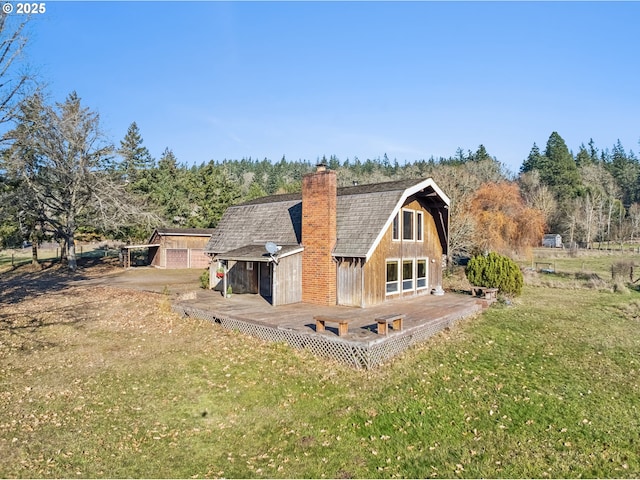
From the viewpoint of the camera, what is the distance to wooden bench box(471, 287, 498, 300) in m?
18.0

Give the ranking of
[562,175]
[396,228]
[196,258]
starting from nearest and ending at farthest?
[396,228] → [196,258] → [562,175]

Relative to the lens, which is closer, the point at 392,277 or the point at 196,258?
A: the point at 392,277

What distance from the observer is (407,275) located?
61.2 feet

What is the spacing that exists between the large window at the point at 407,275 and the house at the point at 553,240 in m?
57.1

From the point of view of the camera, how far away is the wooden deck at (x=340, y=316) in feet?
34.5

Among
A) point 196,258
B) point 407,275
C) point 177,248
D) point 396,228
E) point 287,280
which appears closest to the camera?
point 287,280

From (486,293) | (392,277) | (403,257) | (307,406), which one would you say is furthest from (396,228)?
(307,406)

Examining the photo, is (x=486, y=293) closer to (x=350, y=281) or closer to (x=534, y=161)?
(x=350, y=281)

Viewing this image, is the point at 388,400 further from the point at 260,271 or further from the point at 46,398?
the point at 260,271

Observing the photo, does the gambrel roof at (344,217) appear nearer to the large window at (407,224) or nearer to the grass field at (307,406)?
the large window at (407,224)

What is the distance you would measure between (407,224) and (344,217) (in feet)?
11.3

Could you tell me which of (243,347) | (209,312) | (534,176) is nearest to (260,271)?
(209,312)

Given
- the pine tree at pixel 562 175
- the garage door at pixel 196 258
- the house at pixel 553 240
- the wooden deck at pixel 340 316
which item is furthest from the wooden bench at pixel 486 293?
the pine tree at pixel 562 175

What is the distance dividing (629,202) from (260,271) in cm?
9366
